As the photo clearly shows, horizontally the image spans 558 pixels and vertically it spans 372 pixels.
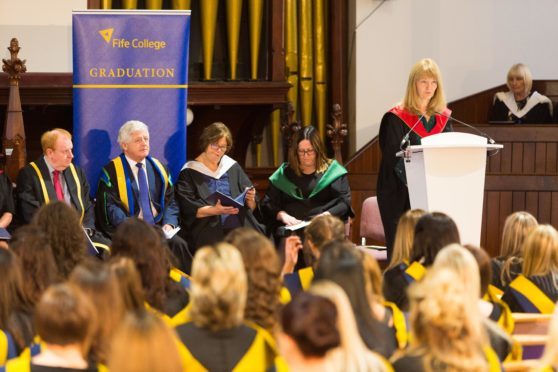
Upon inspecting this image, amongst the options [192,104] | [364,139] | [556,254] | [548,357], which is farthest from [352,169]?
[548,357]

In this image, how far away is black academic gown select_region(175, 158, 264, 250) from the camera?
7.42m

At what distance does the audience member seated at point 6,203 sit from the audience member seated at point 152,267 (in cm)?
255

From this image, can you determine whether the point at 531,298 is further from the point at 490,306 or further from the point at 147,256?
the point at 147,256

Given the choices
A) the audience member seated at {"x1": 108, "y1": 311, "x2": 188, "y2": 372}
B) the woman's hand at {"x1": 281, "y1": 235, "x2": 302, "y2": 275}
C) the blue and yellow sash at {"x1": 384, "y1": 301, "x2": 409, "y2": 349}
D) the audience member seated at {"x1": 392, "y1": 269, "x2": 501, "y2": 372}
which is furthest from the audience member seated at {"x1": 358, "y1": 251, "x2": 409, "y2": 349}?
the audience member seated at {"x1": 108, "y1": 311, "x2": 188, "y2": 372}

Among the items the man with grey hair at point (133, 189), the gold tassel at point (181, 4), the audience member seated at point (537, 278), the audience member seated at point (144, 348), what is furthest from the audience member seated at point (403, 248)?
the gold tassel at point (181, 4)

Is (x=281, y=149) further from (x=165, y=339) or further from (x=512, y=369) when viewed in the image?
(x=165, y=339)

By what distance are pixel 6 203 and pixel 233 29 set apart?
3.41 meters

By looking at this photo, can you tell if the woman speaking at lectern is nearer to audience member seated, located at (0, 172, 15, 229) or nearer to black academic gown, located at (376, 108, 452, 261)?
black academic gown, located at (376, 108, 452, 261)

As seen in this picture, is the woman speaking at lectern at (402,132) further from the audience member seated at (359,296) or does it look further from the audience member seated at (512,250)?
the audience member seated at (359,296)

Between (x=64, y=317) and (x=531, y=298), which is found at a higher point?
(x=64, y=317)

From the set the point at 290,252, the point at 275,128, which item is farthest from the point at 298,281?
the point at 275,128

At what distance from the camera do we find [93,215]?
715 cm

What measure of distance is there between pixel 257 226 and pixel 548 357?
440 centimetres

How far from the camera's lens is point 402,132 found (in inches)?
280
